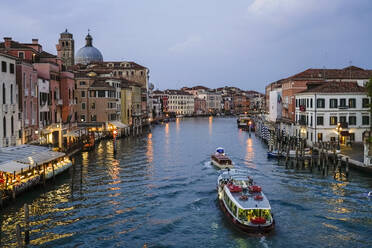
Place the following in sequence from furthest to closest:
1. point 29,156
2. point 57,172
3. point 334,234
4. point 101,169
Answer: point 101,169, point 57,172, point 29,156, point 334,234

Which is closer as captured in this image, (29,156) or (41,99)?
(29,156)

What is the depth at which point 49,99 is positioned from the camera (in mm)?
40750

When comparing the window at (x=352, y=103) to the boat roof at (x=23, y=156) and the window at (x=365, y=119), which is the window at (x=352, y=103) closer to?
the window at (x=365, y=119)

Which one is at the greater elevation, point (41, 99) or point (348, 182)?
point (41, 99)

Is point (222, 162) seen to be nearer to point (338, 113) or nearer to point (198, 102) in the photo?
point (338, 113)

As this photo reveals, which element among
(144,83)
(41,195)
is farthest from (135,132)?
(41,195)

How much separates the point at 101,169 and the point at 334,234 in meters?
18.8

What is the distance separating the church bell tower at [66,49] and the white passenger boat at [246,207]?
79.5 metres

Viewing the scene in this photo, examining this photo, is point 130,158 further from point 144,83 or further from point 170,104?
point 170,104

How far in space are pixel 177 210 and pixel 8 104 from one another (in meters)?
14.9

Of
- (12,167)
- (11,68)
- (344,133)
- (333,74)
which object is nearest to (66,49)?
(333,74)

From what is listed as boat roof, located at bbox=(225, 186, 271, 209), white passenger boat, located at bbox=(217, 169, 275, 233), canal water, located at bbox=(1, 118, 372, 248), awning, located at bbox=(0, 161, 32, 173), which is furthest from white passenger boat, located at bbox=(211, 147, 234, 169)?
awning, located at bbox=(0, 161, 32, 173)

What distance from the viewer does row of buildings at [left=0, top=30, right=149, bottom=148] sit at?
99.0 ft

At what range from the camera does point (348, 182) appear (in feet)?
87.6
